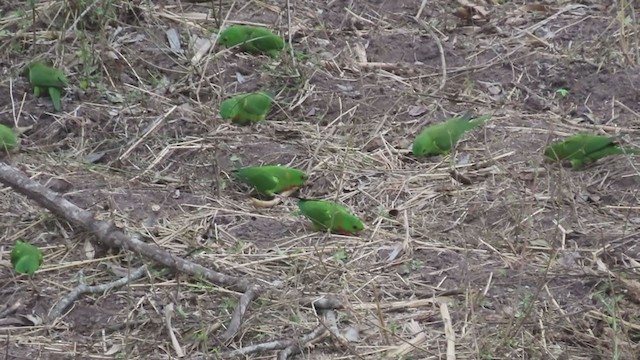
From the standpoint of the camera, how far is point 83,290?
10.4 feet

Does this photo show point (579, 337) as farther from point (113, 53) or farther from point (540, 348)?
point (113, 53)

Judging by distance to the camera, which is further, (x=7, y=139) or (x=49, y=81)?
(x=49, y=81)

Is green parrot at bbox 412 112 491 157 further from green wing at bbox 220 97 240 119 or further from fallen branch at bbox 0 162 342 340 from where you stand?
fallen branch at bbox 0 162 342 340

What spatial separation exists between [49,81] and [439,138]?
64.6 inches

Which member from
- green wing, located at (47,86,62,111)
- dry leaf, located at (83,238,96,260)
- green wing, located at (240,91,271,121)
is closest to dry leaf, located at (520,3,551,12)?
green wing, located at (240,91,271,121)

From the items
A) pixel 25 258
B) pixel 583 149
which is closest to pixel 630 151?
pixel 583 149

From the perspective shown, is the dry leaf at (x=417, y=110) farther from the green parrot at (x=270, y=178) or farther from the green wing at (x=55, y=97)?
the green wing at (x=55, y=97)

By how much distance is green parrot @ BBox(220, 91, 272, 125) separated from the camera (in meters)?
4.25

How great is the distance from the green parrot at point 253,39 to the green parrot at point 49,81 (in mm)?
787

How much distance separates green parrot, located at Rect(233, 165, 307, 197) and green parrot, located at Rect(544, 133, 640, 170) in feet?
3.15

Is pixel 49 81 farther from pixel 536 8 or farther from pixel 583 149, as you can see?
pixel 536 8

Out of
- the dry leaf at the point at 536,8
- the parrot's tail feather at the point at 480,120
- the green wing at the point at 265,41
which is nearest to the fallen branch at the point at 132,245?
the parrot's tail feather at the point at 480,120

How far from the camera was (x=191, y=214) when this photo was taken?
3.64m

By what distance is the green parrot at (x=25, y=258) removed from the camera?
322 centimetres
